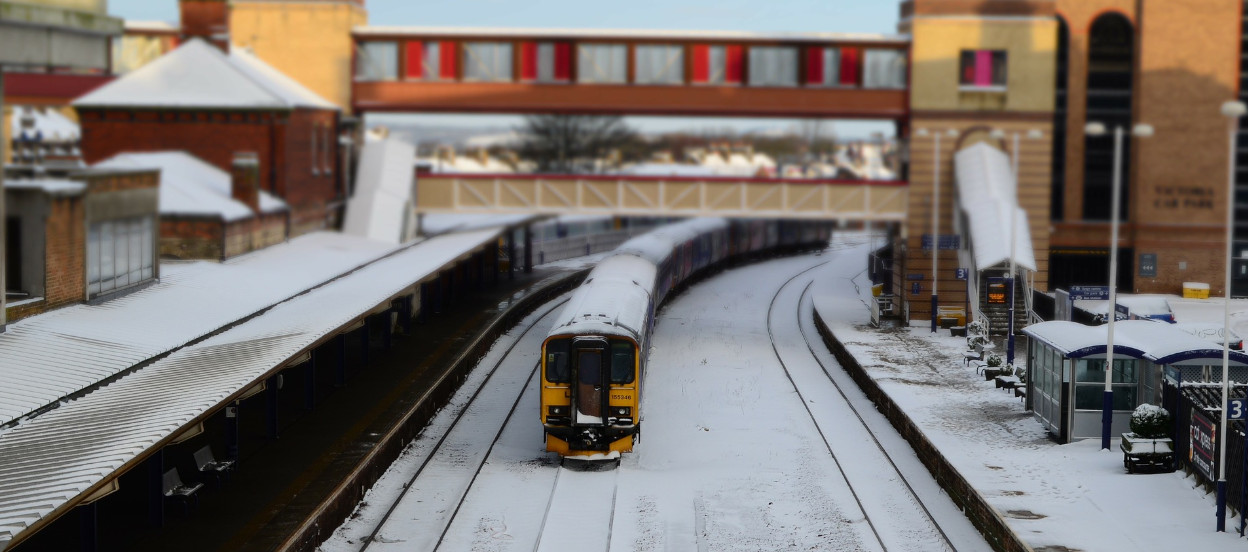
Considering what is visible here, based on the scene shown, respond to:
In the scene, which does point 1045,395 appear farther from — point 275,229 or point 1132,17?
point 1132,17

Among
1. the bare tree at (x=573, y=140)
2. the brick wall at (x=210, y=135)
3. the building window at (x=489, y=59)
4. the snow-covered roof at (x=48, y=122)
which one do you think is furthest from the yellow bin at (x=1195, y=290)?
the bare tree at (x=573, y=140)

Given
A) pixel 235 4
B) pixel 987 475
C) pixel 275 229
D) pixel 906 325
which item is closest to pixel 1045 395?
pixel 987 475

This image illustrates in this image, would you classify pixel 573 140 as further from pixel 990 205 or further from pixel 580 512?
pixel 580 512

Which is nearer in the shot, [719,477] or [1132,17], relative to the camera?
[719,477]

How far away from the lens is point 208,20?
48094mm

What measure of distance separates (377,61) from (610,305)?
874 inches

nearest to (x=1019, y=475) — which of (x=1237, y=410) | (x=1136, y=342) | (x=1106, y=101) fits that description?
(x=1237, y=410)

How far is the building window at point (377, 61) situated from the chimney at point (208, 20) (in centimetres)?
480

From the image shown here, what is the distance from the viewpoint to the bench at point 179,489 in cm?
2017

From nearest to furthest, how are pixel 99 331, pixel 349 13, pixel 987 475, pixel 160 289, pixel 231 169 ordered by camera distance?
1. pixel 987 475
2. pixel 99 331
3. pixel 160 289
4. pixel 231 169
5. pixel 349 13

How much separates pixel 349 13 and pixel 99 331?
77.5 ft

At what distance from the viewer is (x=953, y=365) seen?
36.8m

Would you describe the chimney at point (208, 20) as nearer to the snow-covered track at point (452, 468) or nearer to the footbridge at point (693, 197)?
the footbridge at point (693, 197)

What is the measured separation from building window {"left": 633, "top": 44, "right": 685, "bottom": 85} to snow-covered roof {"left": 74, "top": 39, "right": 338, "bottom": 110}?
11233 mm
